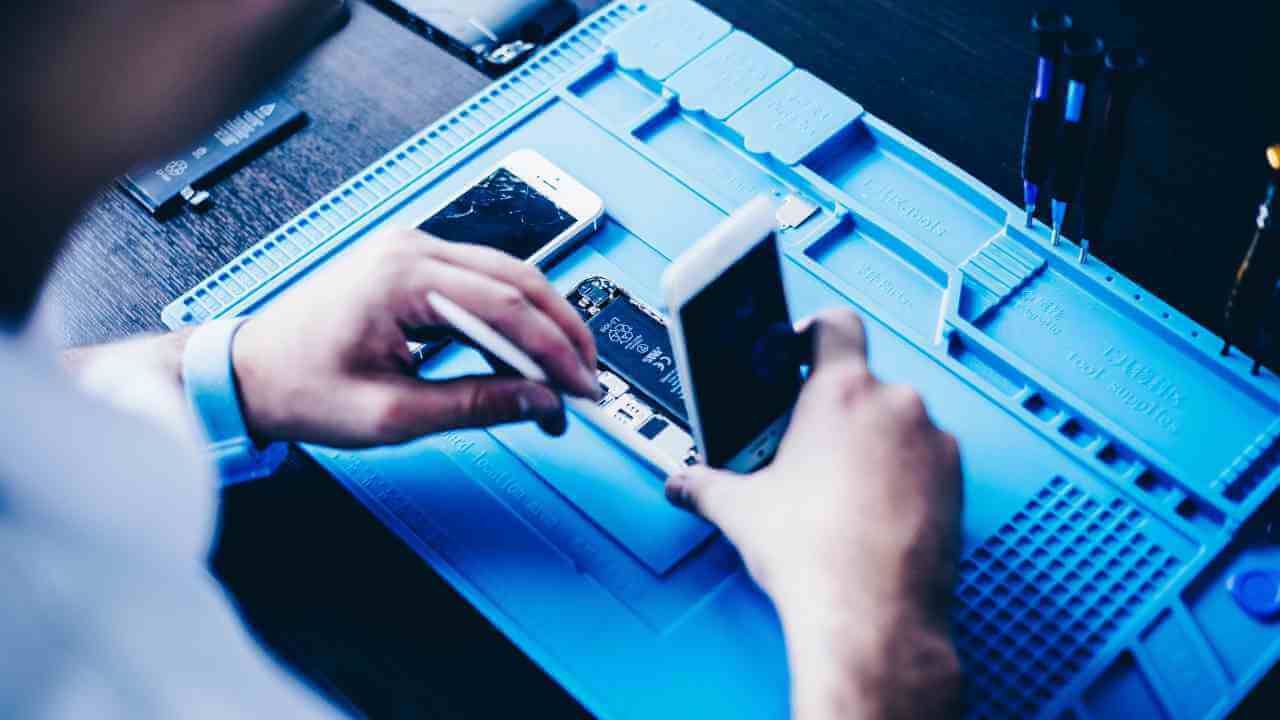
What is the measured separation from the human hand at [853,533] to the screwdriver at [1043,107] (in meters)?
0.23

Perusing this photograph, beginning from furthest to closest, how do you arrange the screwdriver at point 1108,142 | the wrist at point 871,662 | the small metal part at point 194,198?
the small metal part at point 194,198
the screwdriver at point 1108,142
the wrist at point 871,662

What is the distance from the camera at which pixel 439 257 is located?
75cm

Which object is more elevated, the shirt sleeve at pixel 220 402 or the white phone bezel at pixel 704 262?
the white phone bezel at pixel 704 262

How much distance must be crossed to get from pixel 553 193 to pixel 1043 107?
1.26 ft

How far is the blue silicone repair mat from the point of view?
699 millimetres

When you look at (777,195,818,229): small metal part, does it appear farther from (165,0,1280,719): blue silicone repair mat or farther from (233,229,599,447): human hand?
(233,229,599,447): human hand

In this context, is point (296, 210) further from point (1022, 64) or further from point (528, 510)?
point (1022, 64)

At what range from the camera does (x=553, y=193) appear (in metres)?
0.90

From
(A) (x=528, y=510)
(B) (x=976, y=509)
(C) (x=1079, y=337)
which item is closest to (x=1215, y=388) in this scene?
(C) (x=1079, y=337)

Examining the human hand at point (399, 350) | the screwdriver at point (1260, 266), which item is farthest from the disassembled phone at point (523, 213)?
the screwdriver at point (1260, 266)

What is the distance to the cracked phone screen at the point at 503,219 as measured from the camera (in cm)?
87

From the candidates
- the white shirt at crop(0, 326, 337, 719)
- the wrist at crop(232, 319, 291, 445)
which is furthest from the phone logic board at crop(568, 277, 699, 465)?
the white shirt at crop(0, 326, 337, 719)

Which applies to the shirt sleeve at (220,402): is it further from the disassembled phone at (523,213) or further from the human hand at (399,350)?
the disassembled phone at (523,213)

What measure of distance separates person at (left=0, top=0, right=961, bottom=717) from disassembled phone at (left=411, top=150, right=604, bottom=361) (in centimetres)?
11
